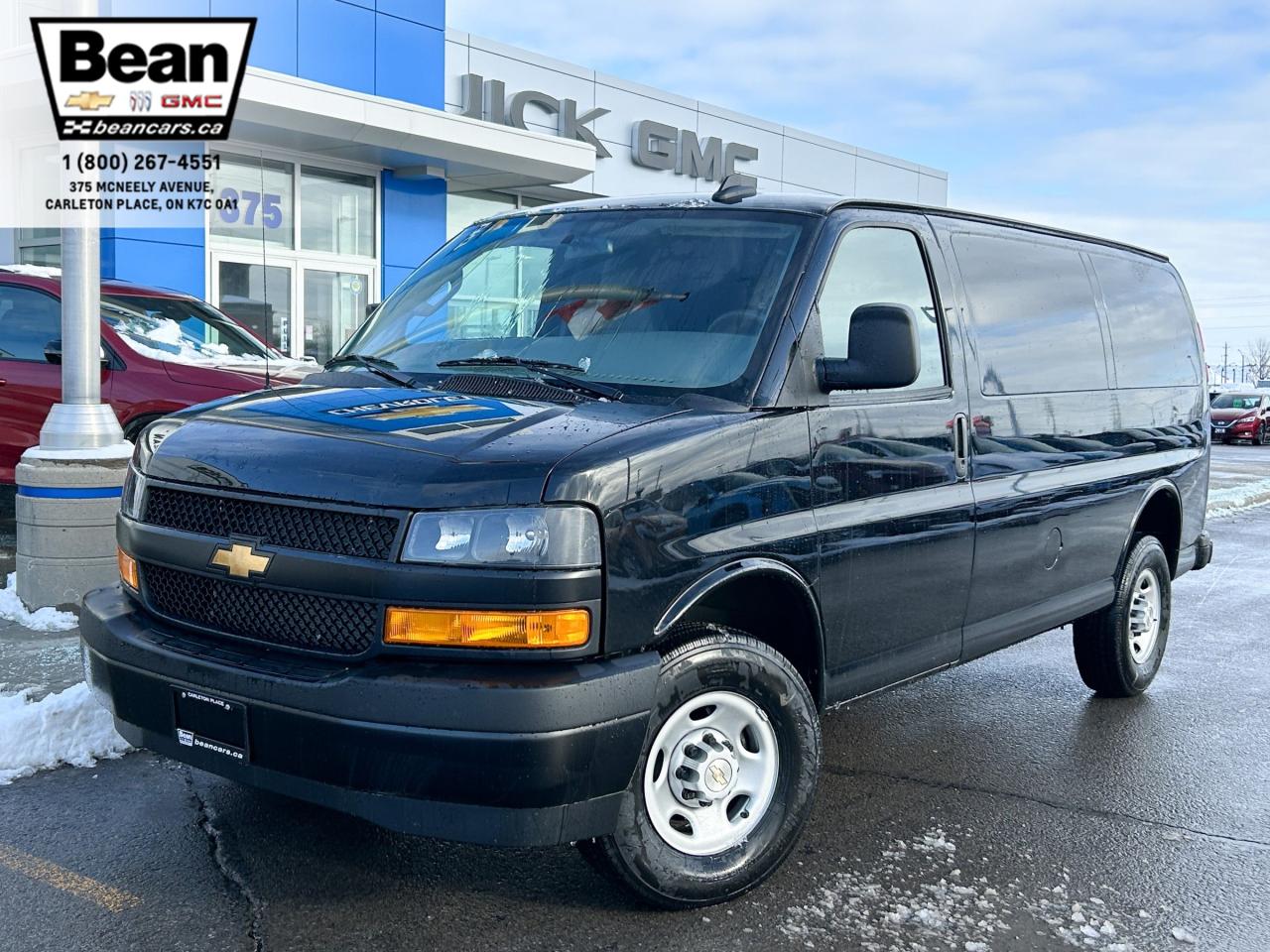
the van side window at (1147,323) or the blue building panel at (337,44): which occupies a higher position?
the blue building panel at (337,44)

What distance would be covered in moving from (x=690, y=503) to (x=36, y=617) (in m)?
4.41

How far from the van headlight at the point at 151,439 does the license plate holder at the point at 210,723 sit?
76 centimetres

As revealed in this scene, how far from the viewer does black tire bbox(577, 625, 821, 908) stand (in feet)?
10.5

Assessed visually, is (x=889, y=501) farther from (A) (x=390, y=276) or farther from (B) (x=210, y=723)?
(A) (x=390, y=276)

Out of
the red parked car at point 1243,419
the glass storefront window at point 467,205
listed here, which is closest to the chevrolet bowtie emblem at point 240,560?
the glass storefront window at point 467,205

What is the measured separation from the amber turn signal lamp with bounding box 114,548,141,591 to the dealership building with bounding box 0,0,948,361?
35.2ft

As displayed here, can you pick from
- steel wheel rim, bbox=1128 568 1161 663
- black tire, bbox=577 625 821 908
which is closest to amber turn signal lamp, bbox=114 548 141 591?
black tire, bbox=577 625 821 908

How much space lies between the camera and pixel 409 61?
18.9 m

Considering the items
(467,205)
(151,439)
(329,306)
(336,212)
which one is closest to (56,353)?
(151,439)

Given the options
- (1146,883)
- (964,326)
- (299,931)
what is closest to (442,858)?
(299,931)

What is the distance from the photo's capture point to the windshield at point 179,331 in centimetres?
919

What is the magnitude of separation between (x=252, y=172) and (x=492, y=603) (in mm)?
15931

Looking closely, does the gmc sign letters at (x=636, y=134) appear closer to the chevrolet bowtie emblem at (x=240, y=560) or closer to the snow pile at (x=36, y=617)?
the snow pile at (x=36, y=617)

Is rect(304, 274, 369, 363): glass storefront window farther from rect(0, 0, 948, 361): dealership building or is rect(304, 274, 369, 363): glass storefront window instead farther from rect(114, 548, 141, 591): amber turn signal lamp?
→ rect(114, 548, 141, 591): amber turn signal lamp
